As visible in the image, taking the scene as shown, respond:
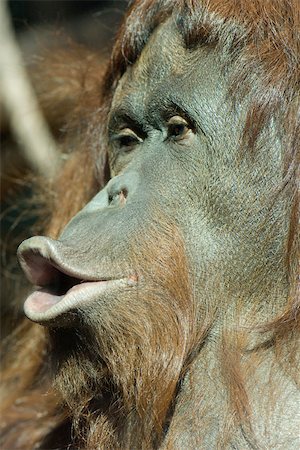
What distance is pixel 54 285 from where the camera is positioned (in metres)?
1.69

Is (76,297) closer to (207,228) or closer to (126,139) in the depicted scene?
(207,228)

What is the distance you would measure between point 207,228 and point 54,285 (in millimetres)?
292

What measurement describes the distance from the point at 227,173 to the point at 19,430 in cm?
108

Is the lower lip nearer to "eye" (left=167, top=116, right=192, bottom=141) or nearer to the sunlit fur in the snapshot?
the sunlit fur

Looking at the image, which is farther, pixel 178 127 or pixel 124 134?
pixel 124 134

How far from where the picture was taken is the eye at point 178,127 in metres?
1.73

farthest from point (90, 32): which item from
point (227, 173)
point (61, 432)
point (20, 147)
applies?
point (227, 173)

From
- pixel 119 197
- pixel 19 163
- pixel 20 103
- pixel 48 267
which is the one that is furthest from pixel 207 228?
pixel 20 103

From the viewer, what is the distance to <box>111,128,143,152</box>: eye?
6.10ft

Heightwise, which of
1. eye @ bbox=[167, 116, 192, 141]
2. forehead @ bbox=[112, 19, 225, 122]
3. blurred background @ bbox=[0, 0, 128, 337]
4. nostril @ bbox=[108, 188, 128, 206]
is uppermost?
forehead @ bbox=[112, 19, 225, 122]

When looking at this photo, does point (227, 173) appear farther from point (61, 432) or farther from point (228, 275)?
point (61, 432)

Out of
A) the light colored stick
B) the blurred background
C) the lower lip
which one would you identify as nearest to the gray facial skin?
the lower lip

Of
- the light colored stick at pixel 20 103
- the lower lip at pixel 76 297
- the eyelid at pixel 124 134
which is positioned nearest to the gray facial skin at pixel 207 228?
the lower lip at pixel 76 297

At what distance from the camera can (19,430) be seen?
7.93 feet
